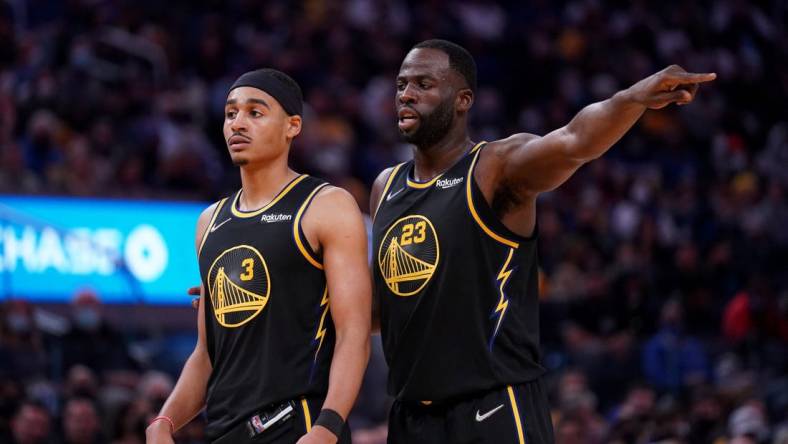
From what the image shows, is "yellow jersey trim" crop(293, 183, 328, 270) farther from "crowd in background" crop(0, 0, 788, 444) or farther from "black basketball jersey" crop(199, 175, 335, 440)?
"crowd in background" crop(0, 0, 788, 444)

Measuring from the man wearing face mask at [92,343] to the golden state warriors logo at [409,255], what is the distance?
5.96 meters

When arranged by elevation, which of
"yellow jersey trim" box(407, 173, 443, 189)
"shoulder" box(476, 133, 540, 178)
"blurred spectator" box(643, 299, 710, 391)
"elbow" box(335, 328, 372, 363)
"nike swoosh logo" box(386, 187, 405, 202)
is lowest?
"blurred spectator" box(643, 299, 710, 391)

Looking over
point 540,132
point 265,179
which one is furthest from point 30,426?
point 540,132

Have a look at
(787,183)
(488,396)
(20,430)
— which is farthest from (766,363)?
(488,396)

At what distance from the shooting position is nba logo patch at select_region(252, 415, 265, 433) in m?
4.89

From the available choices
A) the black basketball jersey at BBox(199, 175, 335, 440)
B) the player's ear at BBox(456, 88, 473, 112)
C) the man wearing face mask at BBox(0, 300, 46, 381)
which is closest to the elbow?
the black basketball jersey at BBox(199, 175, 335, 440)

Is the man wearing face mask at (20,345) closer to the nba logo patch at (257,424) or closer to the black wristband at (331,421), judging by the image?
the nba logo patch at (257,424)

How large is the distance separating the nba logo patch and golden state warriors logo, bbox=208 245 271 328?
366 mm

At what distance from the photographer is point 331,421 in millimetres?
4738

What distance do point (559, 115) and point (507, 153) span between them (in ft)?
44.0

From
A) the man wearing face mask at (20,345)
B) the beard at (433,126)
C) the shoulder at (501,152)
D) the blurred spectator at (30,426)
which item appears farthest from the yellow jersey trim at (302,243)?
the man wearing face mask at (20,345)

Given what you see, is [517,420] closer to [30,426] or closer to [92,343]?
[30,426]

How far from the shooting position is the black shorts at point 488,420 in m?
5.21

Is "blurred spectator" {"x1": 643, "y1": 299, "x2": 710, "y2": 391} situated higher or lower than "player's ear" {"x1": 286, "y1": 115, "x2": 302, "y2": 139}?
lower
